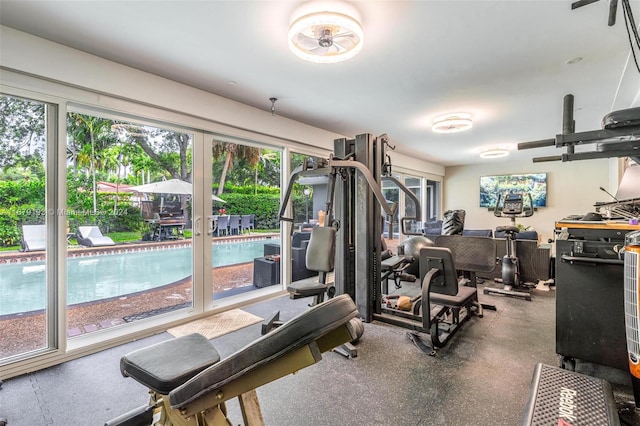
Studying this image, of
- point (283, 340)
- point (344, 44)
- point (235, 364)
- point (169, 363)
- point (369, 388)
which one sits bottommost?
point (369, 388)

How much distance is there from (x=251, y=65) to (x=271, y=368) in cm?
267

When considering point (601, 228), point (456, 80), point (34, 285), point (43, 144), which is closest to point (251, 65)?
point (43, 144)

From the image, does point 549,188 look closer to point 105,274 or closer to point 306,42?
point 306,42

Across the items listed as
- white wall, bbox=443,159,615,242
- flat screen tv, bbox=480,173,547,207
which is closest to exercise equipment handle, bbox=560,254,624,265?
flat screen tv, bbox=480,173,547,207

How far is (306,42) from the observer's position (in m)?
2.17

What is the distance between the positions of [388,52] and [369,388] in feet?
8.48

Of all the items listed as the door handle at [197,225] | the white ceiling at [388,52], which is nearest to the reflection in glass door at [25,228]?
the white ceiling at [388,52]

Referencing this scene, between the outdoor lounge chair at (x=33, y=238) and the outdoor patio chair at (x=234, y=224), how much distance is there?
5.84 ft

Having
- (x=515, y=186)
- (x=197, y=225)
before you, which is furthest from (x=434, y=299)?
(x=515, y=186)

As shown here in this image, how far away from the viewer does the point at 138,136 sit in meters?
3.05

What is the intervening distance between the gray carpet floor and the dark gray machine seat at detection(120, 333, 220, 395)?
76cm

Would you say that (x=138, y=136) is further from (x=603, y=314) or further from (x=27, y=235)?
(x=603, y=314)

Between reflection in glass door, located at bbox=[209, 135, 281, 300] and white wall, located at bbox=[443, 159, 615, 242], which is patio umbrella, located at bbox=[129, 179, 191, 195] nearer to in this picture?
reflection in glass door, located at bbox=[209, 135, 281, 300]

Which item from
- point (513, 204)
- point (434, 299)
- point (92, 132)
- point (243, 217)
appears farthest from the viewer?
point (513, 204)
